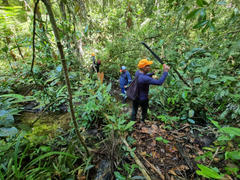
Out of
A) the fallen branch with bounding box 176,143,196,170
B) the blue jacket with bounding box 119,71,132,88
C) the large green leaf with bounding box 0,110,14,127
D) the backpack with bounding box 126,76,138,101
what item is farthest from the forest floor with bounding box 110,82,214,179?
the blue jacket with bounding box 119,71,132,88

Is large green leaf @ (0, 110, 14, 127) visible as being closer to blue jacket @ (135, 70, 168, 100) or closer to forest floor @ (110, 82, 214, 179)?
forest floor @ (110, 82, 214, 179)

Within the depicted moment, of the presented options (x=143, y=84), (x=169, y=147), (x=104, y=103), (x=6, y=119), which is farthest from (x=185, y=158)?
(x=6, y=119)

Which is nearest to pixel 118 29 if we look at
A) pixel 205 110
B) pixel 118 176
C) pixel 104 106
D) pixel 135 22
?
pixel 135 22

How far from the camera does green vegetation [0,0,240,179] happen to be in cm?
110

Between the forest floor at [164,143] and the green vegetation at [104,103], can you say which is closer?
the green vegetation at [104,103]

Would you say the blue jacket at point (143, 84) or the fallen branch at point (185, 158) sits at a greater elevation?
the blue jacket at point (143, 84)

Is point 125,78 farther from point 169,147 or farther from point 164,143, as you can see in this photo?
point 169,147

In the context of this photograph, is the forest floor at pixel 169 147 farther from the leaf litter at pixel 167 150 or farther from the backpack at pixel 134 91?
the backpack at pixel 134 91

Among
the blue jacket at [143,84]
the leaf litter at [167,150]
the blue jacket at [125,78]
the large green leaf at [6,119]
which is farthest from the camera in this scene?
the blue jacket at [125,78]

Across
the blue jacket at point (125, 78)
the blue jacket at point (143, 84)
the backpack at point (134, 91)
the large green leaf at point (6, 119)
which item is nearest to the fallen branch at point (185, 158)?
the blue jacket at point (143, 84)

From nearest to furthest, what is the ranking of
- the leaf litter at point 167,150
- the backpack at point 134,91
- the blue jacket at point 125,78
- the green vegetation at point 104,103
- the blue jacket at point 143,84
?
the green vegetation at point 104,103, the leaf litter at point 167,150, the blue jacket at point 143,84, the backpack at point 134,91, the blue jacket at point 125,78

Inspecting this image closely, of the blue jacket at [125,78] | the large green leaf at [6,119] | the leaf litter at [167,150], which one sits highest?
the large green leaf at [6,119]

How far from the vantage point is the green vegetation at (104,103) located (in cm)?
110

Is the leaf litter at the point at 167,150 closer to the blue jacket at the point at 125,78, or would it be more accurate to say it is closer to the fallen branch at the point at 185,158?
the fallen branch at the point at 185,158
